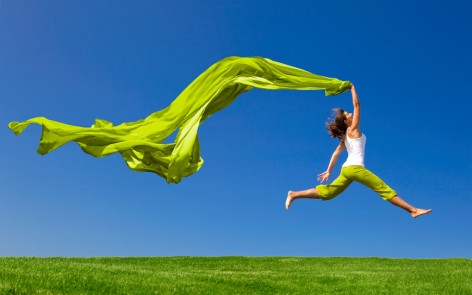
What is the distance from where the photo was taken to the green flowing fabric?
30.8 ft

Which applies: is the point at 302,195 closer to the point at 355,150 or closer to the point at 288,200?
the point at 288,200

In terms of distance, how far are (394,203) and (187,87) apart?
4224 mm

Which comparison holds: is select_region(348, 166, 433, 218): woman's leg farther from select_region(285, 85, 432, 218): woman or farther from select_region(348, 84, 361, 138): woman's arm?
select_region(348, 84, 361, 138): woman's arm

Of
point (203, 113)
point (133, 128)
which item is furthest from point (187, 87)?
point (133, 128)

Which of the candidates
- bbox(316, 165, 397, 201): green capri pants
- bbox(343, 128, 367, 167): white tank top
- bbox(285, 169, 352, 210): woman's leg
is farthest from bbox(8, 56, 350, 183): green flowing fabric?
bbox(285, 169, 352, 210): woman's leg

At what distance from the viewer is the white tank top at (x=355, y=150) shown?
983 centimetres

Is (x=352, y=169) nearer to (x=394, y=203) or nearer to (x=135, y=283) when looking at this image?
(x=394, y=203)

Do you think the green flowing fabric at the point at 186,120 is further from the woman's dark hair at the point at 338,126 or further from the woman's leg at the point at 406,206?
the woman's leg at the point at 406,206

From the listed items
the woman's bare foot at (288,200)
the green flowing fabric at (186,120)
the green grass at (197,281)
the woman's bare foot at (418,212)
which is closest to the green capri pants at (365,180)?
the woman's bare foot at (418,212)

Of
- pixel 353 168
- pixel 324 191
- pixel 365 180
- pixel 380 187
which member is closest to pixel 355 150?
pixel 353 168

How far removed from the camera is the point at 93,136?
943cm

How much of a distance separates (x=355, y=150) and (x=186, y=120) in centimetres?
307

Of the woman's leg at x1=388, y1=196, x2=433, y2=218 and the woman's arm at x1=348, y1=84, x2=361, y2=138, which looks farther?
the woman's leg at x1=388, y1=196, x2=433, y2=218

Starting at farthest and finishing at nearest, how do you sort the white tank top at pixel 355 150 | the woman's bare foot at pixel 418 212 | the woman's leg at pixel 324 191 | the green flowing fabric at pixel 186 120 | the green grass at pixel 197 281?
the green grass at pixel 197 281 < the woman's leg at pixel 324 191 < the white tank top at pixel 355 150 < the woman's bare foot at pixel 418 212 < the green flowing fabric at pixel 186 120
